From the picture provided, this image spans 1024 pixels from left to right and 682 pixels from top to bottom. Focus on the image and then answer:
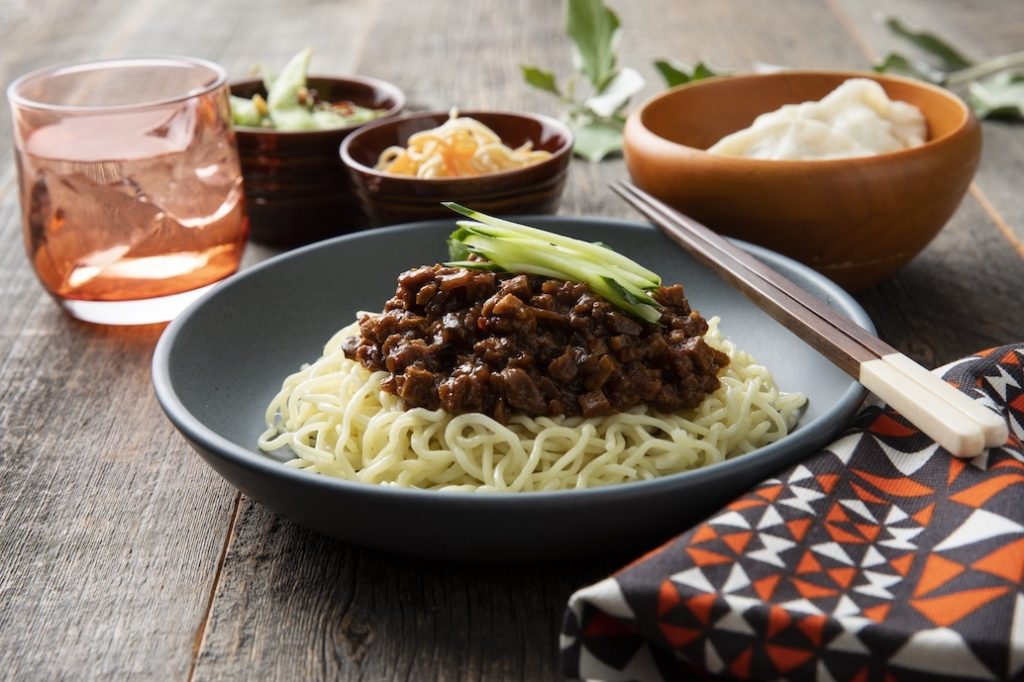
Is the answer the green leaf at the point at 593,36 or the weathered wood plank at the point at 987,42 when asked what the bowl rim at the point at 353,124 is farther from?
the weathered wood plank at the point at 987,42

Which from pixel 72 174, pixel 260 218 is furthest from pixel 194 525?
pixel 260 218

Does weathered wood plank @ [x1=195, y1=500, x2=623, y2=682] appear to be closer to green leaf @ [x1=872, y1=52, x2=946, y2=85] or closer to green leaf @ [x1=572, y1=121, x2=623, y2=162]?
green leaf @ [x1=572, y1=121, x2=623, y2=162]

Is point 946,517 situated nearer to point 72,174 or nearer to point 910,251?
point 910,251

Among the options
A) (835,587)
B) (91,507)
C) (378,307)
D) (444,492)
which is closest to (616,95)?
(378,307)

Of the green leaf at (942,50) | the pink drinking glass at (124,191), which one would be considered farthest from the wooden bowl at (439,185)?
the green leaf at (942,50)

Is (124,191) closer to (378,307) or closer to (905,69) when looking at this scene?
(378,307)
